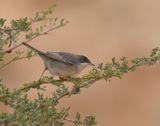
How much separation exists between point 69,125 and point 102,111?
1.25 m

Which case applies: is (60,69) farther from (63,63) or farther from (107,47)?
(107,47)

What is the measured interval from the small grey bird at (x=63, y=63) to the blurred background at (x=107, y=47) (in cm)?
406

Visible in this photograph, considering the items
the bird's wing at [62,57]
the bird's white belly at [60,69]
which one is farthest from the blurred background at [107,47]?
the bird's white belly at [60,69]

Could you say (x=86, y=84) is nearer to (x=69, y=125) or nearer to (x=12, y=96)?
(x=12, y=96)

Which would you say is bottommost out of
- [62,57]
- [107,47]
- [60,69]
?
[60,69]

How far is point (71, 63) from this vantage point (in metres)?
Result: 6.10

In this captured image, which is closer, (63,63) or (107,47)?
(63,63)

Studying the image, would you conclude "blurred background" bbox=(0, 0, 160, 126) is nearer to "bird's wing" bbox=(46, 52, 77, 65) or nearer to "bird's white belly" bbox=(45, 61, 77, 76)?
"bird's wing" bbox=(46, 52, 77, 65)

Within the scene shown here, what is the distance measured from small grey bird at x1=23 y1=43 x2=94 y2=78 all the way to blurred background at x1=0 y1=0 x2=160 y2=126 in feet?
13.3

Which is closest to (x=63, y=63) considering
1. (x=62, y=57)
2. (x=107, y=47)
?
(x=62, y=57)

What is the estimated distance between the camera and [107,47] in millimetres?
13828

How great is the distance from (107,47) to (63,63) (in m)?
7.76

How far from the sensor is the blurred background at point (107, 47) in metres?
11.5

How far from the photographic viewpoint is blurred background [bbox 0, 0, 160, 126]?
11521 mm
